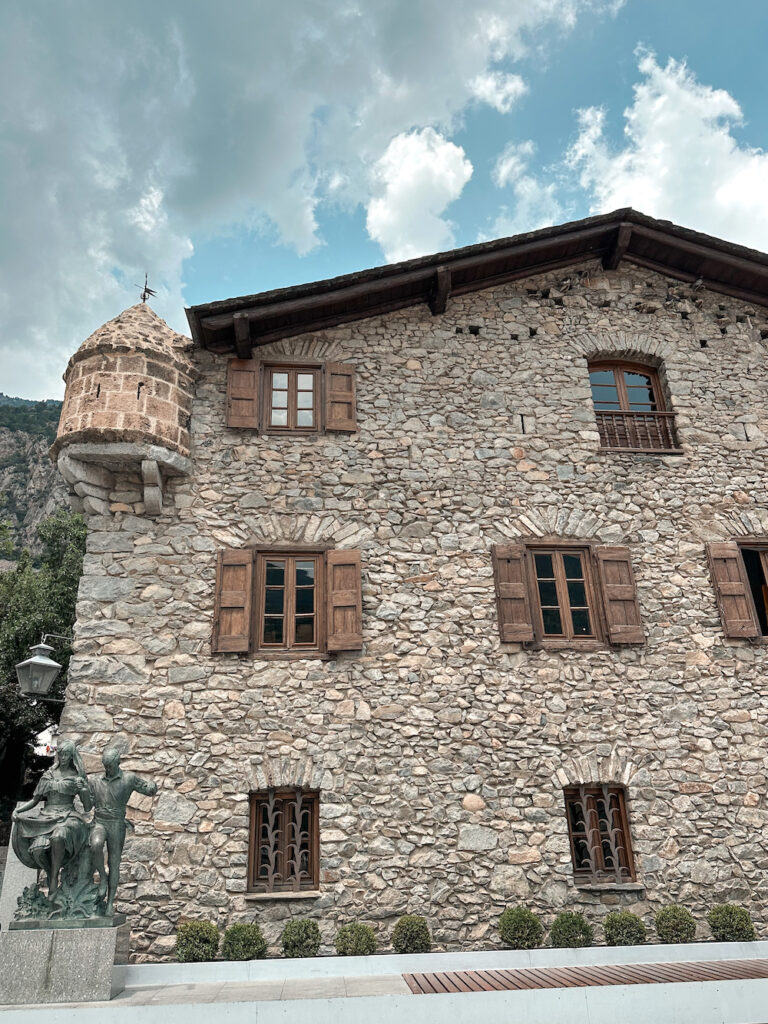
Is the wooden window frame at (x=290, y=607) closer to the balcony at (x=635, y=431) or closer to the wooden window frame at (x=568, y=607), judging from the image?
the wooden window frame at (x=568, y=607)

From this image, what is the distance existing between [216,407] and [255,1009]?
6936 mm

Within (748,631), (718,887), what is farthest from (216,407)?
(718,887)

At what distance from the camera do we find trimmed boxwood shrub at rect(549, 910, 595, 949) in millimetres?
7625

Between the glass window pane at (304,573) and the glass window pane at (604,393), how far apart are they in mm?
5091

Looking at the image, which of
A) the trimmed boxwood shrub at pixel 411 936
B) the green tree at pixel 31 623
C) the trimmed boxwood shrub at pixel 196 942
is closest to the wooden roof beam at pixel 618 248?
the trimmed boxwood shrub at pixel 411 936

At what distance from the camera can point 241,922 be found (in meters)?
7.55

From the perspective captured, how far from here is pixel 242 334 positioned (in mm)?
9695

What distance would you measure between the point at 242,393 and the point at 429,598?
3.78 meters

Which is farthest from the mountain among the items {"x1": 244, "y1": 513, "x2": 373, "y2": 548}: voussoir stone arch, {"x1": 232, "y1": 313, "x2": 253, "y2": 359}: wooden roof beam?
{"x1": 244, "y1": 513, "x2": 373, "y2": 548}: voussoir stone arch

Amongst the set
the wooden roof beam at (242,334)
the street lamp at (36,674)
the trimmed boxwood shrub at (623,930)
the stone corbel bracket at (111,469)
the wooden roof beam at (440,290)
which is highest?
the wooden roof beam at (440,290)

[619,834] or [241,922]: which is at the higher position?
[619,834]

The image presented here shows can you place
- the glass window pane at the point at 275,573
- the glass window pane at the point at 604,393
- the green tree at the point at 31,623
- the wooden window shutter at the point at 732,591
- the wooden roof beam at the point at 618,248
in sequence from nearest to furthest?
the glass window pane at the point at 275,573, the wooden window shutter at the point at 732,591, the glass window pane at the point at 604,393, the wooden roof beam at the point at 618,248, the green tree at the point at 31,623

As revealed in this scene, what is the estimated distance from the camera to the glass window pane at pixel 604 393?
430 inches

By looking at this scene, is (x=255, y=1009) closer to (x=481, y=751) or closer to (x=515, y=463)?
(x=481, y=751)
